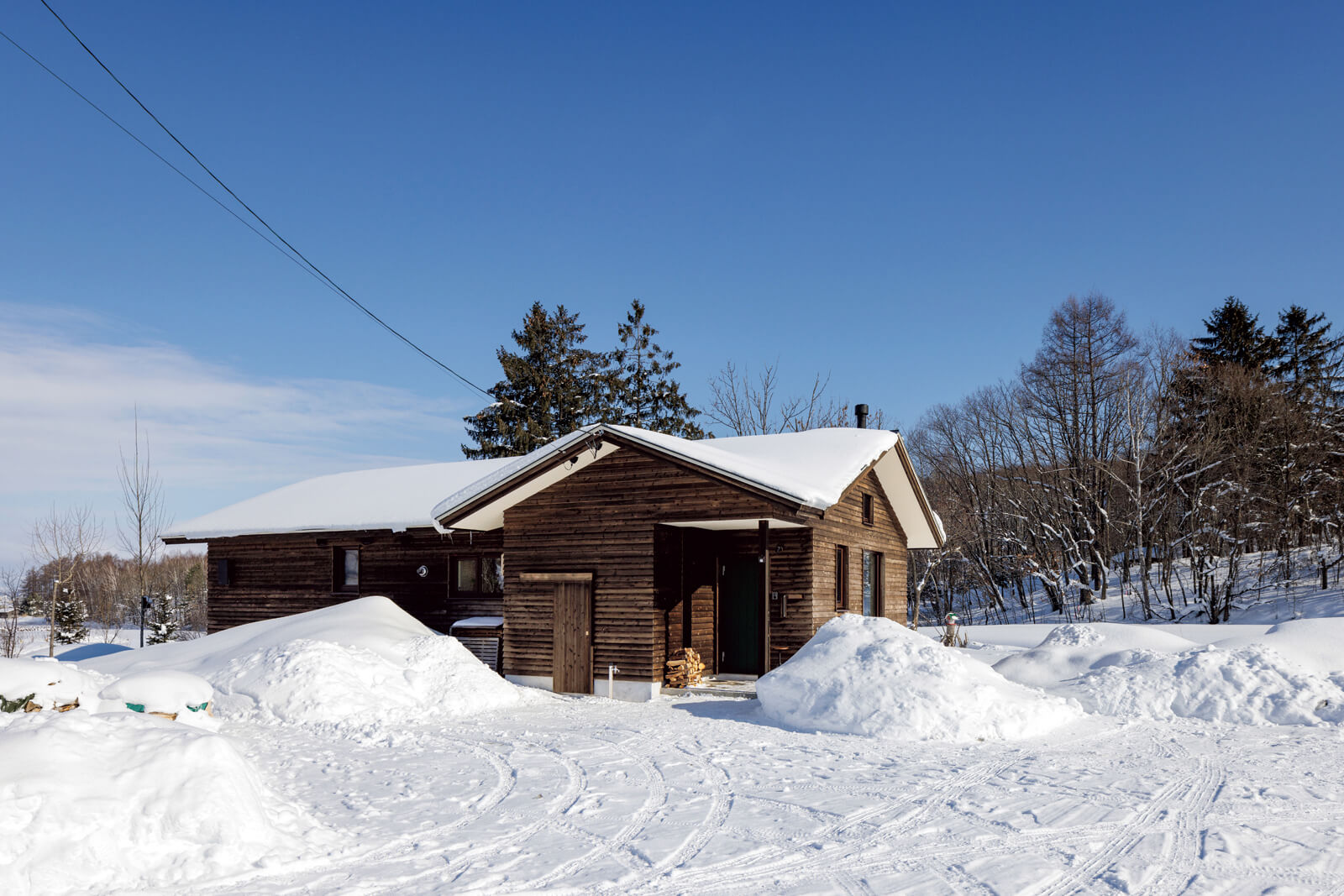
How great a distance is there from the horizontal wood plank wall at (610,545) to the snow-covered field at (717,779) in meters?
1.27

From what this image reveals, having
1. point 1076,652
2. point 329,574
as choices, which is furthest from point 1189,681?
point 329,574

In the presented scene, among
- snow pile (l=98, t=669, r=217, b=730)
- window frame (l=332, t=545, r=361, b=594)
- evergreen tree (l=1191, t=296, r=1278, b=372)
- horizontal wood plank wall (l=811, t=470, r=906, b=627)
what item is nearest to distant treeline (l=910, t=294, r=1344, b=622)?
evergreen tree (l=1191, t=296, r=1278, b=372)

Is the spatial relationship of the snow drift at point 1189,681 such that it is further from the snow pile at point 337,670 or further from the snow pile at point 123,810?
the snow pile at point 123,810

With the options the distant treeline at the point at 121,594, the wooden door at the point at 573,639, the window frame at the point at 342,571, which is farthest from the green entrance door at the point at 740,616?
the distant treeline at the point at 121,594

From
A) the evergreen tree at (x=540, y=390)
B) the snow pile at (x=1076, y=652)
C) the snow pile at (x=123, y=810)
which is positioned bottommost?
the snow pile at (x=1076, y=652)

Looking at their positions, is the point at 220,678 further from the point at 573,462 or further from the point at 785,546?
the point at 785,546

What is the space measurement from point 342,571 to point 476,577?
399 centimetres

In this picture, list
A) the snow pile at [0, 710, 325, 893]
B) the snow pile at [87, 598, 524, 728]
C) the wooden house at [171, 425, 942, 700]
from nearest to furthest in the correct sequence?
1. the snow pile at [0, 710, 325, 893]
2. the snow pile at [87, 598, 524, 728]
3. the wooden house at [171, 425, 942, 700]

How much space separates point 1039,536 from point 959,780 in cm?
2587

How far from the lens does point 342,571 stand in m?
20.7

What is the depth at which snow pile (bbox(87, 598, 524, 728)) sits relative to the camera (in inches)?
493

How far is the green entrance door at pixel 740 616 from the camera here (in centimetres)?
1642

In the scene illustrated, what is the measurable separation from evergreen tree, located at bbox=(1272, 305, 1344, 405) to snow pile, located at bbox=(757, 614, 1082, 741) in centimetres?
2594

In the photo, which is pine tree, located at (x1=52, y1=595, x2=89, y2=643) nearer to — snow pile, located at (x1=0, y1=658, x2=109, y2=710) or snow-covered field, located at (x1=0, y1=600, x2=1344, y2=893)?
snow-covered field, located at (x1=0, y1=600, x2=1344, y2=893)
